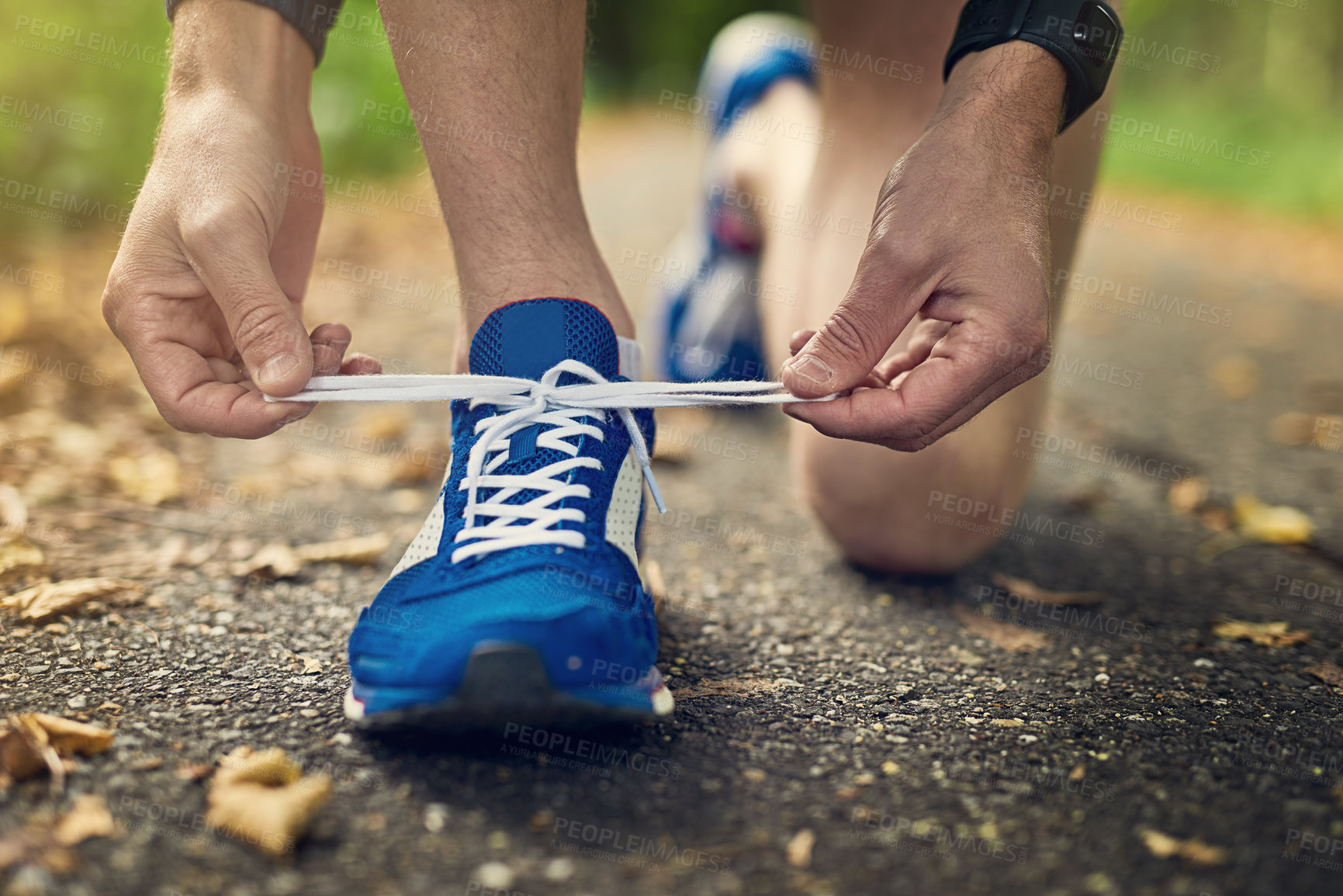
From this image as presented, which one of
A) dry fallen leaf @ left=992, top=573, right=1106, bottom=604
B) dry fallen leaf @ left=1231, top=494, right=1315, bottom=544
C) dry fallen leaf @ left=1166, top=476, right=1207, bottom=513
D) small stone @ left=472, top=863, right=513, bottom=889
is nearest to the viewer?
small stone @ left=472, top=863, right=513, bottom=889

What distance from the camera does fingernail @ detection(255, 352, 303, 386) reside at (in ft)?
3.41

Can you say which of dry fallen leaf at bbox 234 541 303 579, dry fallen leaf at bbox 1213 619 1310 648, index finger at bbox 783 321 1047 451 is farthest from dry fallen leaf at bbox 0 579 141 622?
dry fallen leaf at bbox 1213 619 1310 648

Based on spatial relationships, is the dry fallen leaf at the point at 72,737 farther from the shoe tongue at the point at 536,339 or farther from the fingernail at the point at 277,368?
the shoe tongue at the point at 536,339

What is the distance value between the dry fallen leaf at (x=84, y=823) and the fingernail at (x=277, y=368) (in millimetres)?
446

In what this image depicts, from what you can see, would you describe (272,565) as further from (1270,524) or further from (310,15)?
(1270,524)

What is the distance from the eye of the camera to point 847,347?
1.03 m

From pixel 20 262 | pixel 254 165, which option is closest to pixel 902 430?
pixel 254 165

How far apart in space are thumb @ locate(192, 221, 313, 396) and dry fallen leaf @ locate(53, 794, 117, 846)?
1.45 feet

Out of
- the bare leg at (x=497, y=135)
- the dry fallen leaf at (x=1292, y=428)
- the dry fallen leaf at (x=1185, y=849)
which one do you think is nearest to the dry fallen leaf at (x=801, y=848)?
the dry fallen leaf at (x=1185, y=849)

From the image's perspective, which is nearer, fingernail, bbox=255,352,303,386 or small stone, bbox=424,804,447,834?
small stone, bbox=424,804,447,834

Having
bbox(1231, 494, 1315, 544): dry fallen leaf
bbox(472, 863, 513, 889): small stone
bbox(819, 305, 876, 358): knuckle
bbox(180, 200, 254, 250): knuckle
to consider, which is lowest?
bbox(472, 863, 513, 889): small stone

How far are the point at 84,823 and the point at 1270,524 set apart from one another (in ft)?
6.24

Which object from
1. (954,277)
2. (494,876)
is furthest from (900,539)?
(494,876)

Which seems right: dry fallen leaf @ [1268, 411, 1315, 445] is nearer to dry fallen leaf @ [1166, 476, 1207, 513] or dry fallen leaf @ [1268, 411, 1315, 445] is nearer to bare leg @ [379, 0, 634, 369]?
dry fallen leaf @ [1166, 476, 1207, 513]
